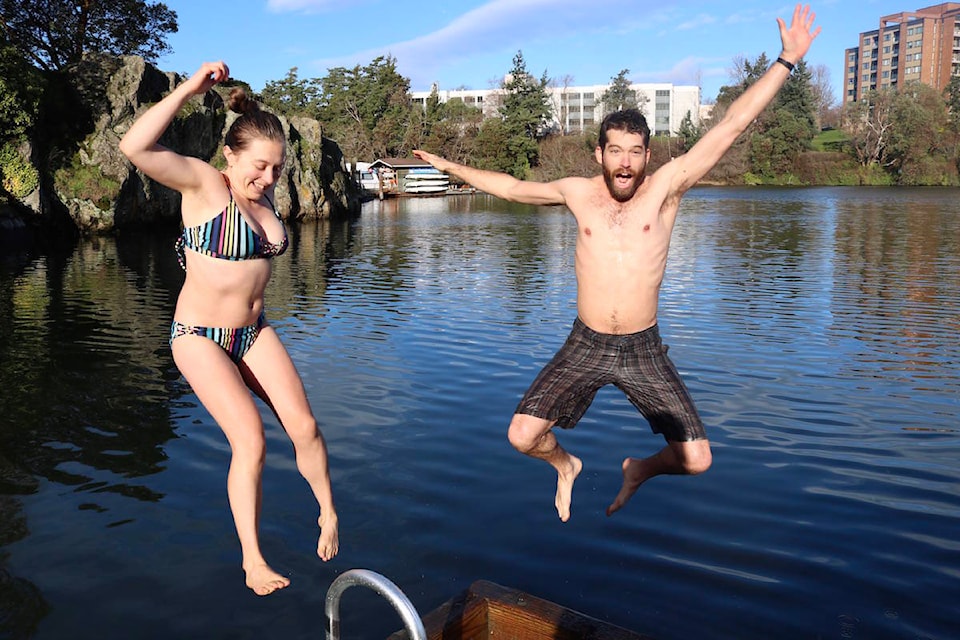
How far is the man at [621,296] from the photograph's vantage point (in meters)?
5.77

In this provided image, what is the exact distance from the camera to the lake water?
6.34 meters

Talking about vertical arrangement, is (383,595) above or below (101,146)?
below

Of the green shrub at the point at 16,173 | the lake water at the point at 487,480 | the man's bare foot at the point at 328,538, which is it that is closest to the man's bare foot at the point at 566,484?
the lake water at the point at 487,480

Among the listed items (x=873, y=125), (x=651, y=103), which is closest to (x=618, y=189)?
(x=873, y=125)

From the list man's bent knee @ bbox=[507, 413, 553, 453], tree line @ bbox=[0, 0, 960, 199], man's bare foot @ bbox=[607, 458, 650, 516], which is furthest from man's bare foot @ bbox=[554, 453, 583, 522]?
tree line @ bbox=[0, 0, 960, 199]

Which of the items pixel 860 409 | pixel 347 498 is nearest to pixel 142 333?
pixel 347 498

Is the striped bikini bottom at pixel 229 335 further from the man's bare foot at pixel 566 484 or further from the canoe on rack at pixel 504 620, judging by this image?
the man's bare foot at pixel 566 484

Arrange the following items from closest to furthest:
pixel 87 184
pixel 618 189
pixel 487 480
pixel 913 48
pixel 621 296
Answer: pixel 618 189 < pixel 621 296 < pixel 487 480 < pixel 87 184 < pixel 913 48

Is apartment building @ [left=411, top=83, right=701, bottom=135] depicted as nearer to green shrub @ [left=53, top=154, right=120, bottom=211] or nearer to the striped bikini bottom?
green shrub @ [left=53, top=154, right=120, bottom=211]

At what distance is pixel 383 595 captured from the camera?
11.0 feet

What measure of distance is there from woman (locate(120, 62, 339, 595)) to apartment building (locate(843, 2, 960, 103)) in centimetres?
15266

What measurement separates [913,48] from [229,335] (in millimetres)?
171374

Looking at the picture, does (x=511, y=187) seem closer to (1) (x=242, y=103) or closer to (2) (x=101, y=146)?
(1) (x=242, y=103)

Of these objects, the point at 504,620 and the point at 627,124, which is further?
the point at 627,124
